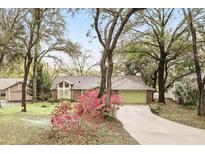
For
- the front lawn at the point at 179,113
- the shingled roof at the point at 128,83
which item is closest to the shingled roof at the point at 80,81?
the shingled roof at the point at 128,83

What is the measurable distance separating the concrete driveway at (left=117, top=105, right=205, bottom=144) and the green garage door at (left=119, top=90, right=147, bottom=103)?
0.33 feet

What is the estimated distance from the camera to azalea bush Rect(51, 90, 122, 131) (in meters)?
5.46

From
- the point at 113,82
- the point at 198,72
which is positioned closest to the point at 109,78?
the point at 113,82

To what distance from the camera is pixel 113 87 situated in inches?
252

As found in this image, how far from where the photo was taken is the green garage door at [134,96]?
6.09 m

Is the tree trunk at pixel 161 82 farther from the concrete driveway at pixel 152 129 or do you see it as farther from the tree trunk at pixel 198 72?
the tree trunk at pixel 198 72

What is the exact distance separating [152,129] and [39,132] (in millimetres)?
1615

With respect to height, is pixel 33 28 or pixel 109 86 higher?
pixel 33 28

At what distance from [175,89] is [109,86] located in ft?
5.90

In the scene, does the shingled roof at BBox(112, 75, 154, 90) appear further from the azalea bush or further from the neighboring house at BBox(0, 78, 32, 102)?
the neighboring house at BBox(0, 78, 32, 102)

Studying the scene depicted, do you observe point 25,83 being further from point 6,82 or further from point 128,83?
point 128,83

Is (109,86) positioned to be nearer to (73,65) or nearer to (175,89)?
(73,65)

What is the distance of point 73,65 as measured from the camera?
6.33 m

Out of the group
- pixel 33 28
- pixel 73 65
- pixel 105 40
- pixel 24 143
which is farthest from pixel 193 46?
pixel 24 143
